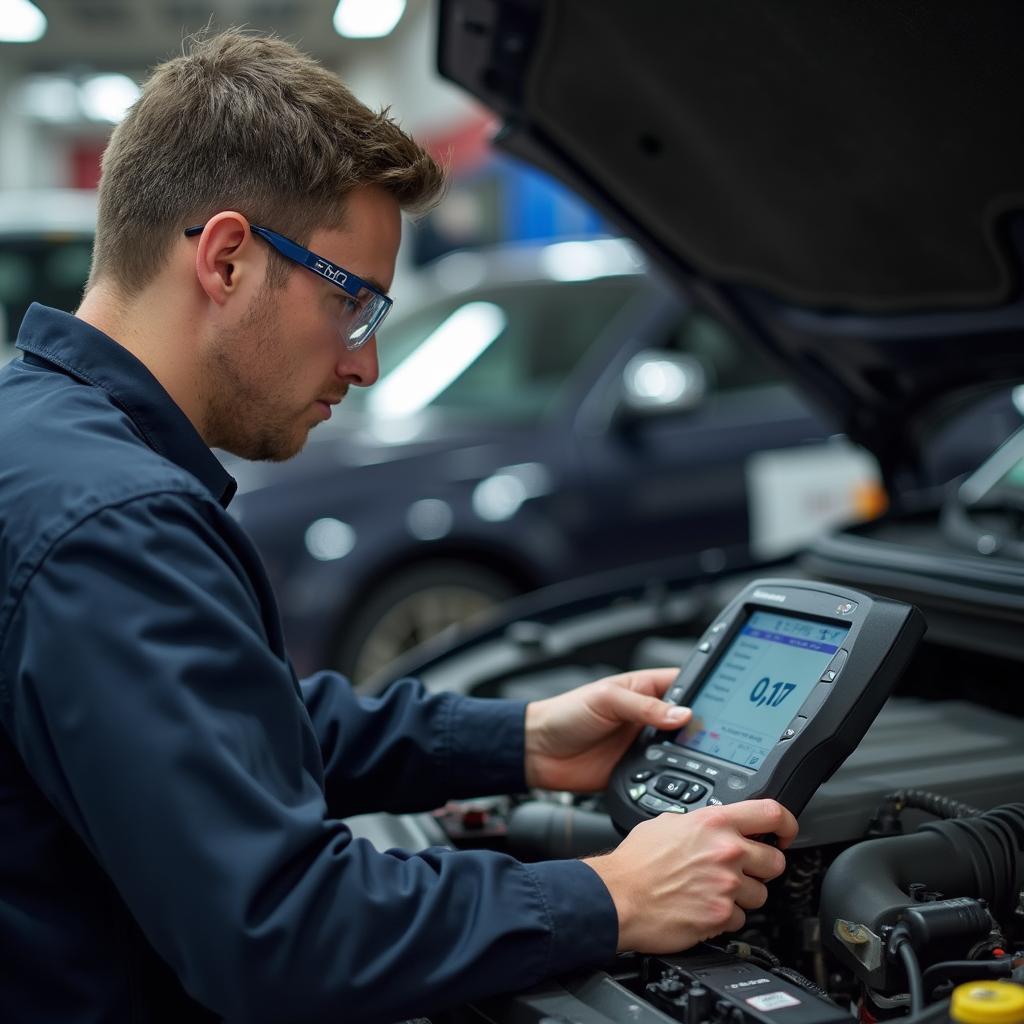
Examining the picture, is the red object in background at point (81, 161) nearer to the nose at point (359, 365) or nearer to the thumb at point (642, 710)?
the nose at point (359, 365)

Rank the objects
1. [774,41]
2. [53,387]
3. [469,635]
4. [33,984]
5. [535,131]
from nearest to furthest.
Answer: [33,984] < [53,387] < [774,41] < [535,131] < [469,635]

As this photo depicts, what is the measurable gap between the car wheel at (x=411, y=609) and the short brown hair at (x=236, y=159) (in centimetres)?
278

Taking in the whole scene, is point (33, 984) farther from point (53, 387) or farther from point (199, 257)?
point (199, 257)

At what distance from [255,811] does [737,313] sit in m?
1.71

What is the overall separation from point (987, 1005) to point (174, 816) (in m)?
0.65

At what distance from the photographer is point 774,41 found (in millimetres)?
1772

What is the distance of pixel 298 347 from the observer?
1.43 metres

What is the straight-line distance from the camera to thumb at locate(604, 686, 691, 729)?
5.18 ft

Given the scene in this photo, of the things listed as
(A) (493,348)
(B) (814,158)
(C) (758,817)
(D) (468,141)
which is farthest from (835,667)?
(D) (468,141)

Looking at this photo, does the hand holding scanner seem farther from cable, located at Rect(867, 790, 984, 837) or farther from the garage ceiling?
the garage ceiling

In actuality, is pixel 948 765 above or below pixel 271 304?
below

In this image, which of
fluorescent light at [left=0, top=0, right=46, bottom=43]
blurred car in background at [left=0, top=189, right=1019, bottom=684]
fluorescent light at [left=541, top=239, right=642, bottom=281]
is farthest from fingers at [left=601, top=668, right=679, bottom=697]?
fluorescent light at [left=0, top=0, right=46, bottom=43]

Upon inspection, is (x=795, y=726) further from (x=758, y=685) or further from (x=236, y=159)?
(x=236, y=159)

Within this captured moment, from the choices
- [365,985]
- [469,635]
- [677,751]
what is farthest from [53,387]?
[469,635]
